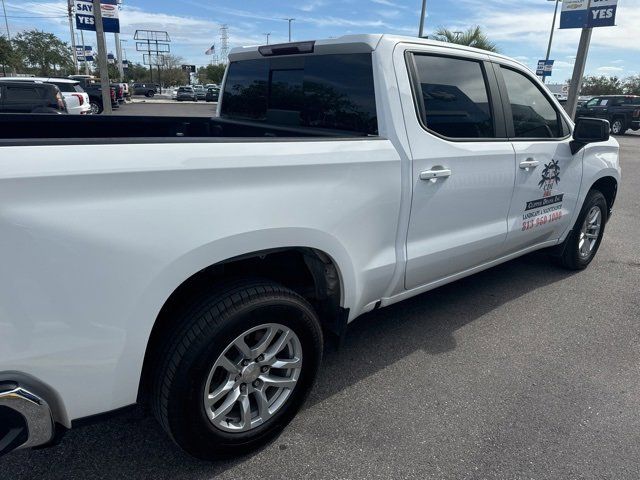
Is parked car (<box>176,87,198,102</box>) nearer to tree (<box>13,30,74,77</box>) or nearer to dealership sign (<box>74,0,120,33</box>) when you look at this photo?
tree (<box>13,30,74,77</box>)

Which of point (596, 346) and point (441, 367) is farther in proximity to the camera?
point (596, 346)

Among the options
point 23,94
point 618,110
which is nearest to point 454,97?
point 23,94

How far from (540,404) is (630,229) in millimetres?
4896

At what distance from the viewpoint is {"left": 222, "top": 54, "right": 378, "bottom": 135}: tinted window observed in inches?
106

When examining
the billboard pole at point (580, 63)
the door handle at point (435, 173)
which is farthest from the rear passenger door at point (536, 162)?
the billboard pole at point (580, 63)

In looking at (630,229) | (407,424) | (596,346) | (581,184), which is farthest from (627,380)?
(630,229)

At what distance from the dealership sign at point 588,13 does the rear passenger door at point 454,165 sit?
36.3 ft

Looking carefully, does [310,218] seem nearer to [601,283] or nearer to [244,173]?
[244,173]

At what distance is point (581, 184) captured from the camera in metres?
4.16

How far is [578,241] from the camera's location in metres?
4.54

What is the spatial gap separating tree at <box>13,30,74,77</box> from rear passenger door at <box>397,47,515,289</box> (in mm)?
60926

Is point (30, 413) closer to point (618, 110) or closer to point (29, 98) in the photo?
point (29, 98)

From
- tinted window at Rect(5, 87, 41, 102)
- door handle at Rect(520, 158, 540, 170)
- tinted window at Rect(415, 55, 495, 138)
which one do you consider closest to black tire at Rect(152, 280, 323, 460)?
tinted window at Rect(415, 55, 495, 138)

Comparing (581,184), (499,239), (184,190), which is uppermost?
(184,190)
